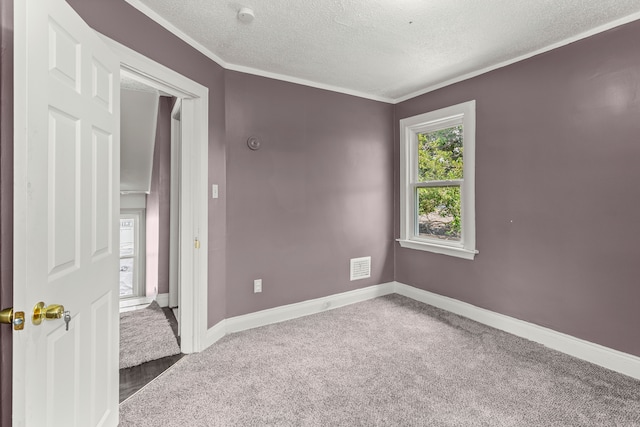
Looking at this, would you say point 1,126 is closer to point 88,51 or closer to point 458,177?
point 88,51

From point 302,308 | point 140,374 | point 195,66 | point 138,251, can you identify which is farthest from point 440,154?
point 138,251

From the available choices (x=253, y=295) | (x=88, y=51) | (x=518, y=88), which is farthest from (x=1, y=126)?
(x=518, y=88)

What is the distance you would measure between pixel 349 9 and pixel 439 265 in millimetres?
2669

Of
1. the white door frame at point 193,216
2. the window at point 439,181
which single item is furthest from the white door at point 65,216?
the window at point 439,181

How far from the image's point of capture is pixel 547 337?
264 centimetres

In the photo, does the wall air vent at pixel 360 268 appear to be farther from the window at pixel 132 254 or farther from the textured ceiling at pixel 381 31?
the window at pixel 132 254

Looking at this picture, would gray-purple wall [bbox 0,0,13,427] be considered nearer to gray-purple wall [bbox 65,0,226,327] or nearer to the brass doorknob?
the brass doorknob

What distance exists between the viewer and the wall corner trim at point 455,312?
2299 millimetres

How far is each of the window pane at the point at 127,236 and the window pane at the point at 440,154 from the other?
12.6 feet

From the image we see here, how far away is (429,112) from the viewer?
3584mm

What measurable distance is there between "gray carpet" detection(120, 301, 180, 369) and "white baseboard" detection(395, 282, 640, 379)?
2692 millimetres

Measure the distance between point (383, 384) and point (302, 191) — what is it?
194 centimetres

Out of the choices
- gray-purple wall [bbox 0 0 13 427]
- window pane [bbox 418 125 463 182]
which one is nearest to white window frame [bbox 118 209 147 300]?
gray-purple wall [bbox 0 0 13 427]

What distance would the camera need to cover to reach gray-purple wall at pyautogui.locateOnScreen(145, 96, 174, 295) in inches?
147
